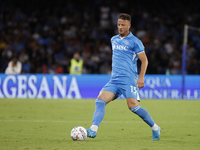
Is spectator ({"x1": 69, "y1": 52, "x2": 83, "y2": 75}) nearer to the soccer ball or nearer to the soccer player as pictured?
the soccer player

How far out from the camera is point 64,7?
2667 centimetres

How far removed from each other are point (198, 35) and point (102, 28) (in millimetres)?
5768

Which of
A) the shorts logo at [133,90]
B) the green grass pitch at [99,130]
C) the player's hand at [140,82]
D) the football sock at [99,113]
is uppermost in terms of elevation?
the player's hand at [140,82]

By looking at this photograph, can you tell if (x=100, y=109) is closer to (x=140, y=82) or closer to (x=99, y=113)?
(x=99, y=113)

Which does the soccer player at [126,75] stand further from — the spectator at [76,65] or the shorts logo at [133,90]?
the spectator at [76,65]

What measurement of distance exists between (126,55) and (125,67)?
8.3 inches

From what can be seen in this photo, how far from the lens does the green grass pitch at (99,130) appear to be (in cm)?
669

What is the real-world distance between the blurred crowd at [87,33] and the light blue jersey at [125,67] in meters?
13.9

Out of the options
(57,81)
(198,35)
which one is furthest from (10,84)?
(198,35)

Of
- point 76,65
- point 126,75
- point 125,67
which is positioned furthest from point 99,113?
point 76,65

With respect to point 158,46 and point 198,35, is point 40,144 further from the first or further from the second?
point 198,35

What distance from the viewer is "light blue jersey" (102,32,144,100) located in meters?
7.32

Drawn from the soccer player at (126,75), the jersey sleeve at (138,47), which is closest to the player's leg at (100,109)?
the soccer player at (126,75)

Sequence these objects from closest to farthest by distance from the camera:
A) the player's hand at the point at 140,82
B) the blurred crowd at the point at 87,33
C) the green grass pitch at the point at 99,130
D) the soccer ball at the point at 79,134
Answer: the green grass pitch at the point at 99,130 < the soccer ball at the point at 79,134 < the player's hand at the point at 140,82 < the blurred crowd at the point at 87,33
